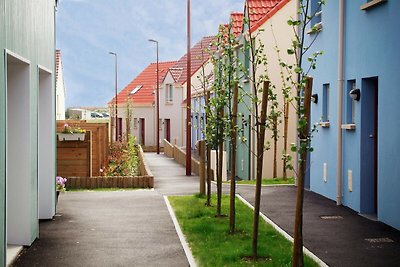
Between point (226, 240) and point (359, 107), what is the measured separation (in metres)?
4.48

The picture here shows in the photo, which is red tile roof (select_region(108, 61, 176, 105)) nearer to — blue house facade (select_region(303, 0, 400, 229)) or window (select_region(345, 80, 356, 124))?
blue house facade (select_region(303, 0, 400, 229))

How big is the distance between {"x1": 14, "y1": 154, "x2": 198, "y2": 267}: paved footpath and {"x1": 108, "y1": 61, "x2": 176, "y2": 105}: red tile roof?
4400cm

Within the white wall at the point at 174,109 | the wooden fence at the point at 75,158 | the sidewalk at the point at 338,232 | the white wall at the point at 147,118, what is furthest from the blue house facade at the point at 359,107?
the white wall at the point at 147,118

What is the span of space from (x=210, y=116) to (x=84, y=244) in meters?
4.63

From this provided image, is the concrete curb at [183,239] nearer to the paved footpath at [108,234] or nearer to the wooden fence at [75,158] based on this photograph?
the paved footpath at [108,234]

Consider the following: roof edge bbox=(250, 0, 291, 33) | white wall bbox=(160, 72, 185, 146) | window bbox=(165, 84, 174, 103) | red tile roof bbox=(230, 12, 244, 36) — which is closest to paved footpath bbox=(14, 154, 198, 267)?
roof edge bbox=(250, 0, 291, 33)

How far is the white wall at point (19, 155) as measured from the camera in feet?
35.3

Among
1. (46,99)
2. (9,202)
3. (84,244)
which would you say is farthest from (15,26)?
(46,99)

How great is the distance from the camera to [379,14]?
12.9 meters

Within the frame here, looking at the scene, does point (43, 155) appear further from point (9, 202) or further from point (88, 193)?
point (88, 193)

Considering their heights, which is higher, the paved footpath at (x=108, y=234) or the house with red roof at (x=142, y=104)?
the house with red roof at (x=142, y=104)

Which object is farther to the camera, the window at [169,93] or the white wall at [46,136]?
the window at [169,93]

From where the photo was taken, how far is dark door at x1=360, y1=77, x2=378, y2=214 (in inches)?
547

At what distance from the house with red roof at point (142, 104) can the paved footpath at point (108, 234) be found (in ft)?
140
